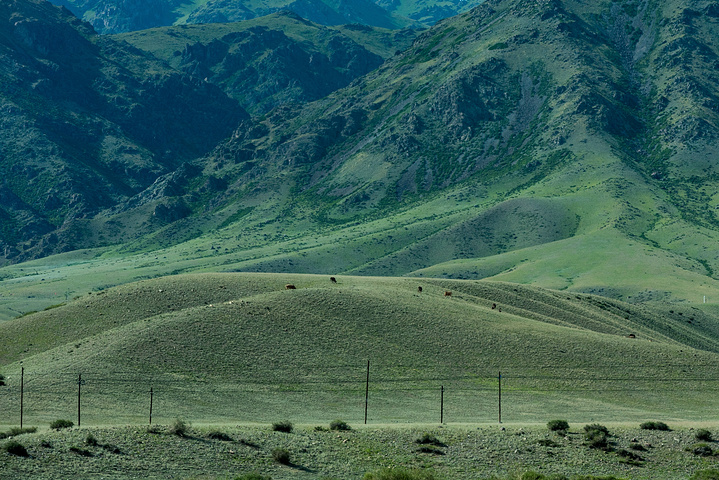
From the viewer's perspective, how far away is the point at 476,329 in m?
96.8

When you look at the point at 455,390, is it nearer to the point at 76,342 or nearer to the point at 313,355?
the point at 313,355

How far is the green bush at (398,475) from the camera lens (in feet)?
157

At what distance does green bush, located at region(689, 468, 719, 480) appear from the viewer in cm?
5106

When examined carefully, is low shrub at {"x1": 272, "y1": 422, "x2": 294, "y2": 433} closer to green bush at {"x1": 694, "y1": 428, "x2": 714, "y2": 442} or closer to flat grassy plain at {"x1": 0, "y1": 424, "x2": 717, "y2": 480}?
flat grassy plain at {"x1": 0, "y1": 424, "x2": 717, "y2": 480}

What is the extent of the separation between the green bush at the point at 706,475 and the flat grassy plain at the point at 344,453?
3.14 ft

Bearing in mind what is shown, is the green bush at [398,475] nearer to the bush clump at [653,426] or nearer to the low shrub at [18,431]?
the bush clump at [653,426]

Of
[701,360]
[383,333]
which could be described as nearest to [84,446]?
[383,333]

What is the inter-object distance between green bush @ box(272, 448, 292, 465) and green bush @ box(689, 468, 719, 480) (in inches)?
906

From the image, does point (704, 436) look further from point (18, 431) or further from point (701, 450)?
point (18, 431)

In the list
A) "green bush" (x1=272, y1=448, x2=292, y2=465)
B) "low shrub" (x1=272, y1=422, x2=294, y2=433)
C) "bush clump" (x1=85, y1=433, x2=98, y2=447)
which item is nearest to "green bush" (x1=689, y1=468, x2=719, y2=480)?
"green bush" (x1=272, y1=448, x2=292, y2=465)

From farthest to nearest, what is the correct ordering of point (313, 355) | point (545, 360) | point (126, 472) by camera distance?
point (545, 360)
point (313, 355)
point (126, 472)

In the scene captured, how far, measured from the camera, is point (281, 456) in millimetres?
51219

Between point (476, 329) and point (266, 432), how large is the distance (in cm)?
4503

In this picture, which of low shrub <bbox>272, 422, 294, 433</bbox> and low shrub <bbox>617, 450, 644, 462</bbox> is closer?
low shrub <bbox>617, 450, 644, 462</bbox>
